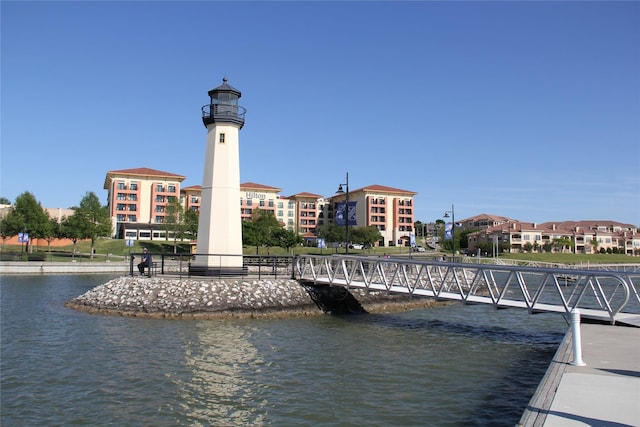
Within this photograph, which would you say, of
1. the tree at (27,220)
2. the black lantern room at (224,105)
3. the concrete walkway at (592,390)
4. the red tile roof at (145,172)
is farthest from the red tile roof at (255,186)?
the concrete walkway at (592,390)

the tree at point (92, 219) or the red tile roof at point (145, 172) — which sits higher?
the red tile roof at point (145, 172)

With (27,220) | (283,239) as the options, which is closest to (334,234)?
(283,239)

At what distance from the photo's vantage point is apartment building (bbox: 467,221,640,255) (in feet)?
374

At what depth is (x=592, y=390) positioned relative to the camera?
795cm

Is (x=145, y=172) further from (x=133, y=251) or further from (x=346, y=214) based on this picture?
(x=346, y=214)

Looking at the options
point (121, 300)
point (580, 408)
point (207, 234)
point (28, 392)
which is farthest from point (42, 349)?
point (580, 408)

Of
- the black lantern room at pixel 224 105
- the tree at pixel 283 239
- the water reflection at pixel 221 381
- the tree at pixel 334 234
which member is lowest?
the water reflection at pixel 221 381

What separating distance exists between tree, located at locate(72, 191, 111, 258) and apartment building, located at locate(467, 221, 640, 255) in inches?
3153

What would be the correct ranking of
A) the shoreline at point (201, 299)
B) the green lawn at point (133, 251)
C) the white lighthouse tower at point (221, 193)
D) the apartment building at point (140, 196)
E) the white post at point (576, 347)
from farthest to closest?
the apartment building at point (140, 196), the green lawn at point (133, 251), the white lighthouse tower at point (221, 193), the shoreline at point (201, 299), the white post at point (576, 347)

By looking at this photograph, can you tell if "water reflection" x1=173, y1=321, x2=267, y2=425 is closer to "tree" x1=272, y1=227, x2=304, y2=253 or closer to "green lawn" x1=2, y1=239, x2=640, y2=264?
"green lawn" x1=2, y1=239, x2=640, y2=264

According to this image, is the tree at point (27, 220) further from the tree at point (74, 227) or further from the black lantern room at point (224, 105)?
the black lantern room at point (224, 105)

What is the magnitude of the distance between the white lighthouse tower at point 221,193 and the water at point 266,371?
5.70 metres

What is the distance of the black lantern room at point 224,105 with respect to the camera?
88.4ft

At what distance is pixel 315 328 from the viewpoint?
1991cm
